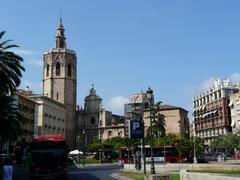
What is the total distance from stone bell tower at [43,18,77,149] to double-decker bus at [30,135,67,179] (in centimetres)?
9761

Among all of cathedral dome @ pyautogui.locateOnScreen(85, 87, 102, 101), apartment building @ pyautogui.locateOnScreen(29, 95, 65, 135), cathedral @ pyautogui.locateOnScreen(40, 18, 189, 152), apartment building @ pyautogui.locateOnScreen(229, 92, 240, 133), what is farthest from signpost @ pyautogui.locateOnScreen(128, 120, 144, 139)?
cathedral dome @ pyautogui.locateOnScreen(85, 87, 102, 101)

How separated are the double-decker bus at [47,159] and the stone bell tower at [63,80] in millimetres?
97615

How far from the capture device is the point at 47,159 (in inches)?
1193

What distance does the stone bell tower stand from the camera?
128m

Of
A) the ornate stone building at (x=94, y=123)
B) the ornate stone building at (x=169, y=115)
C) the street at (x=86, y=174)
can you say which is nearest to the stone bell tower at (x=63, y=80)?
the ornate stone building at (x=94, y=123)

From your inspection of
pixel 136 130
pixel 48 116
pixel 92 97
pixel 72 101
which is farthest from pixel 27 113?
pixel 136 130

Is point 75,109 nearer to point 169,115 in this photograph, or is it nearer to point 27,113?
point 169,115

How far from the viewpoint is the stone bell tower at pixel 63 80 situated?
128500 mm

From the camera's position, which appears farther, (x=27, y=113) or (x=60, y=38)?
(x=60, y=38)

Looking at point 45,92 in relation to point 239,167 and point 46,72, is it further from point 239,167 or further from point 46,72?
point 239,167

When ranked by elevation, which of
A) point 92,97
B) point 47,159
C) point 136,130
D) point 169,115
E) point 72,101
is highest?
point 92,97

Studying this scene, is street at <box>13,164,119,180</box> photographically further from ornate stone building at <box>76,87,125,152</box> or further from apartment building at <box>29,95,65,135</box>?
ornate stone building at <box>76,87,125,152</box>

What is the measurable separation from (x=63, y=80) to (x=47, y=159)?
324 feet

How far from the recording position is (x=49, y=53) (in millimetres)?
130375
